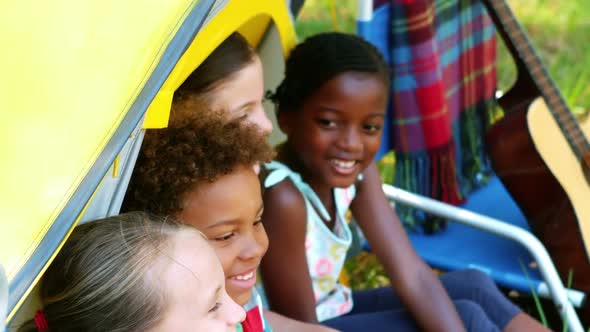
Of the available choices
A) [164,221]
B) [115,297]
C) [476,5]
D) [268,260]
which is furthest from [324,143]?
[476,5]

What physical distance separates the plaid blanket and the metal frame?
190 mm

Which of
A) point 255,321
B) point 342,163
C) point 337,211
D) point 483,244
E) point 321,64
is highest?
point 321,64

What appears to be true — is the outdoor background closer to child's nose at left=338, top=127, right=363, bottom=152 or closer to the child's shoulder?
child's nose at left=338, top=127, right=363, bottom=152

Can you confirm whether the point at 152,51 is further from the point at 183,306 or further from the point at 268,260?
the point at 268,260

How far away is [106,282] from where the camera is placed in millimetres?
1221

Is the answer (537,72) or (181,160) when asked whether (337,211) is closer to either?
(181,160)

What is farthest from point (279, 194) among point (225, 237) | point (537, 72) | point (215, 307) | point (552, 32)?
point (552, 32)

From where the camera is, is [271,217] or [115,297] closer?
[115,297]

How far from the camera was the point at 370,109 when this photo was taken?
6.48ft

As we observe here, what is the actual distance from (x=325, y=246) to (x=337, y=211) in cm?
9

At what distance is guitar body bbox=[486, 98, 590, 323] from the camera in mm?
2441

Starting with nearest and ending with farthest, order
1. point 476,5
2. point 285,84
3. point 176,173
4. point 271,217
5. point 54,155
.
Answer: point 54,155 → point 176,173 → point 271,217 → point 285,84 → point 476,5

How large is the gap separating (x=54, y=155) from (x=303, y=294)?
33.5 inches

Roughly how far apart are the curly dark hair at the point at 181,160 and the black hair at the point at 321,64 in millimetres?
468
